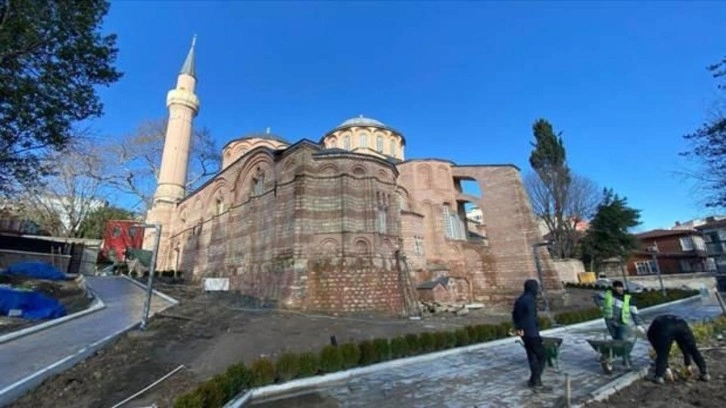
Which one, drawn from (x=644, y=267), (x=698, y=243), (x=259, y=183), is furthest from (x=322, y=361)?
(x=698, y=243)

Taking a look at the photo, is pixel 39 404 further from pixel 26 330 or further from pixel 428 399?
pixel 428 399

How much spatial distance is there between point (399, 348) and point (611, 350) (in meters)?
3.78

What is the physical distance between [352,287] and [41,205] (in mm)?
29263

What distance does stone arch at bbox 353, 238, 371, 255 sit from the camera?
16641mm

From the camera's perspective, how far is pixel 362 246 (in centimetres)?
1681

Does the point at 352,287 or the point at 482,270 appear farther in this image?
the point at 482,270

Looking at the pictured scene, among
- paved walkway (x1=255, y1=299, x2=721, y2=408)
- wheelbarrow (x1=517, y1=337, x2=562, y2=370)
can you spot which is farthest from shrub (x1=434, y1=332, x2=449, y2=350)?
wheelbarrow (x1=517, y1=337, x2=562, y2=370)

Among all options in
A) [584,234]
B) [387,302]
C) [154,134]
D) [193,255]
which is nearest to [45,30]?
[387,302]

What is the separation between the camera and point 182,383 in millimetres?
6199

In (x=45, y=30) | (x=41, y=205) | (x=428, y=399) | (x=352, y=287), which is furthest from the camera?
(x=41, y=205)

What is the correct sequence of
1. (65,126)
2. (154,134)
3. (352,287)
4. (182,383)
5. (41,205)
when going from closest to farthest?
(182,383) < (65,126) < (352,287) < (41,205) < (154,134)

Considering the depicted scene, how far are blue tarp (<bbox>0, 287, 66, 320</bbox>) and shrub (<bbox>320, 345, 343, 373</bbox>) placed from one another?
8.88 meters

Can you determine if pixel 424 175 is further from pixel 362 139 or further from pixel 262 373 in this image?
pixel 262 373

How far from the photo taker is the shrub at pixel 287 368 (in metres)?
6.01
